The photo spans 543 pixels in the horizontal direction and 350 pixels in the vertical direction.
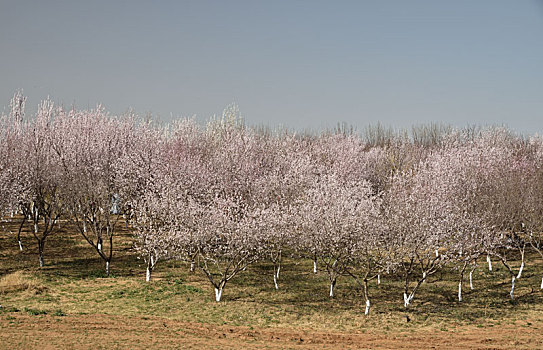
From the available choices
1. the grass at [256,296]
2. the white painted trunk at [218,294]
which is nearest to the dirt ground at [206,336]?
the grass at [256,296]

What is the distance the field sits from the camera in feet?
87.9

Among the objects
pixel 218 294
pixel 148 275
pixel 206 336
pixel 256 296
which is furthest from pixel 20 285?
pixel 206 336

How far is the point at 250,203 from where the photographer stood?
49.2m

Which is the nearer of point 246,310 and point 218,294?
point 246,310

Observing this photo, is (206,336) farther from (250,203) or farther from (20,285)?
(250,203)

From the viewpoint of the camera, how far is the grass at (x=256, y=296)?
31.6 metres

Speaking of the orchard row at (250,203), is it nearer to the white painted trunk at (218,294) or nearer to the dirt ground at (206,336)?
the white painted trunk at (218,294)

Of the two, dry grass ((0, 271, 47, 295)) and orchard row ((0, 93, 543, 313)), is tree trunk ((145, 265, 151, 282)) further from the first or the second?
dry grass ((0, 271, 47, 295))

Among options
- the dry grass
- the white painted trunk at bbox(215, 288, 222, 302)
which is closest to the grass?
the dry grass

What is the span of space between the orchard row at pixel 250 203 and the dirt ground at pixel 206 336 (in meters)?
5.43

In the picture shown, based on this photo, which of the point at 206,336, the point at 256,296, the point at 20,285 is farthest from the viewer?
the point at 20,285

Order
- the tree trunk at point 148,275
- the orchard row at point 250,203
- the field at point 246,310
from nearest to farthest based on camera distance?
the field at point 246,310
the orchard row at point 250,203
the tree trunk at point 148,275

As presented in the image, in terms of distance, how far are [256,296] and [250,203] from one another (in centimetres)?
1400

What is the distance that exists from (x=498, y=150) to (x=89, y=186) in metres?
56.5
